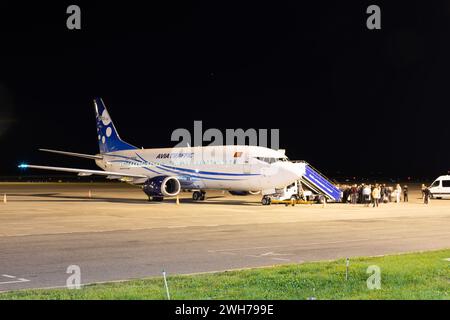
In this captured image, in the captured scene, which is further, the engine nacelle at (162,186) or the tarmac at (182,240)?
the engine nacelle at (162,186)

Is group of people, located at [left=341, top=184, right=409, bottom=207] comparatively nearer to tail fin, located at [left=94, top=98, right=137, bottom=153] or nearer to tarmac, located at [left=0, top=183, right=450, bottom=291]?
tarmac, located at [left=0, top=183, right=450, bottom=291]

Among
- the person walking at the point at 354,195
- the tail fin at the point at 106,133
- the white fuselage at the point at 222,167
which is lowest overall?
the person walking at the point at 354,195

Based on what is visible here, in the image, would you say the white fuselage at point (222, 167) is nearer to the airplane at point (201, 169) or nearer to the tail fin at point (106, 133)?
the airplane at point (201, 169)

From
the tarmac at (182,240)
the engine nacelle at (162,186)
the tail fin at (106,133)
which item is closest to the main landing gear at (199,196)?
the engine nacelle at (162,186)

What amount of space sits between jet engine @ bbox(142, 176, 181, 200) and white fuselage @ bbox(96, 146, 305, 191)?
797mm

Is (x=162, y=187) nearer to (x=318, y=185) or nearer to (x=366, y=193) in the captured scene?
(x=318, y=185)

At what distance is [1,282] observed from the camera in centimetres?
1182

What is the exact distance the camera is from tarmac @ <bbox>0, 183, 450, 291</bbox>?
45.2ft

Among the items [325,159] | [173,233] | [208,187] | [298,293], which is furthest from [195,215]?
[325,159]

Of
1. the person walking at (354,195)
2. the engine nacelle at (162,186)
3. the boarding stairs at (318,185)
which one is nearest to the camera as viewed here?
the engine nacelle at (162,186)

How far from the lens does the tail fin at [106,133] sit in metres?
47.4

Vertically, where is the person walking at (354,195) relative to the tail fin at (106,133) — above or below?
below

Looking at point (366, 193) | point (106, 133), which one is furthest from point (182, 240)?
point (106, 133)

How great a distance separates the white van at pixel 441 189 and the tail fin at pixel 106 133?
23.6 meters
